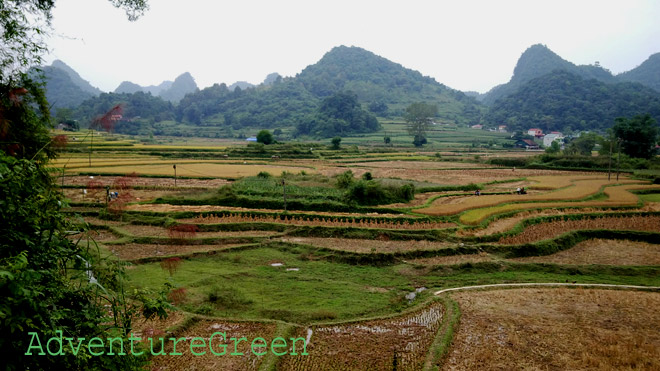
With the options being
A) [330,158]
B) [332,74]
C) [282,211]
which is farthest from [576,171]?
[332,74]

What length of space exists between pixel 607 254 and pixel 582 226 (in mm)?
3789

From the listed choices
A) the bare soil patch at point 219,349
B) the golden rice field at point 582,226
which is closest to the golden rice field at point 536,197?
the golden rice field at point 582,226

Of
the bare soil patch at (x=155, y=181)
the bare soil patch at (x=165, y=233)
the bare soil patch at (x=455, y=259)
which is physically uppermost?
the bare soil patch at (x=155, y=181)

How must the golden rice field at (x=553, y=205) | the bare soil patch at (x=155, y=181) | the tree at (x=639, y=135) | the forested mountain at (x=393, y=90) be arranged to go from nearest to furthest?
1. the golden rice field at (x=553, y=205)
2. the bare soil patch at (x=155, y=181)
3. the tree at (x=639, y=135)
4. the forested mountain at (x=393, y=90)

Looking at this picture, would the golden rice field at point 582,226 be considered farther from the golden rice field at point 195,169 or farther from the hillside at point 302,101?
the hillside at point 302,101

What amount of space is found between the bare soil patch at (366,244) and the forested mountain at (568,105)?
10012 cm

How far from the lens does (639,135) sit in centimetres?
4862

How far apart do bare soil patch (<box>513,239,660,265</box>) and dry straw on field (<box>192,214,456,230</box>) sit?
16.7 ft

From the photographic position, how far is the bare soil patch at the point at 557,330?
8242 millimetres

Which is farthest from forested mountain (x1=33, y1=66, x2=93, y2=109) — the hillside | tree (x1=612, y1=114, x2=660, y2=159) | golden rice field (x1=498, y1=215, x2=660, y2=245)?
Answer: golden rice field (x1=498, y1=215, x2=660, y2=245)

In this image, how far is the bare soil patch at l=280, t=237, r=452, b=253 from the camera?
16.7 meters

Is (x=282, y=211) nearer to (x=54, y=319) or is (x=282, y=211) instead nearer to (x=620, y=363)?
(x=620, y=363)

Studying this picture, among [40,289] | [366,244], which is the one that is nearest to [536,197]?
[366,244]

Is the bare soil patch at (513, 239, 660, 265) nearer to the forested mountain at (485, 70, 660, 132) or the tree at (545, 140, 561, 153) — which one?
the tree at (545, 140, 561, 153)
